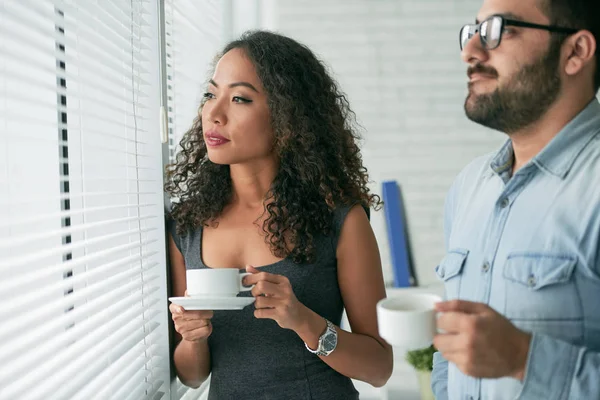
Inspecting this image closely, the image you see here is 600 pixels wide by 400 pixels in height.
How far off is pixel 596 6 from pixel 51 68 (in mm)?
1120

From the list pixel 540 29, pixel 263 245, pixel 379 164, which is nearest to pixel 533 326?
pixel 540 29

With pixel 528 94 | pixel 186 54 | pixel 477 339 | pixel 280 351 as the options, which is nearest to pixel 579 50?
pixel 528 94

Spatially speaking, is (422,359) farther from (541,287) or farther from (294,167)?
(541,287)

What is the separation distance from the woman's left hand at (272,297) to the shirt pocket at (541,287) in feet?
1.62

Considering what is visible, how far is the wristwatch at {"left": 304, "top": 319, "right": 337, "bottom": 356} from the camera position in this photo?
158 cm

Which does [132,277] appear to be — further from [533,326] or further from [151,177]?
[533,326]

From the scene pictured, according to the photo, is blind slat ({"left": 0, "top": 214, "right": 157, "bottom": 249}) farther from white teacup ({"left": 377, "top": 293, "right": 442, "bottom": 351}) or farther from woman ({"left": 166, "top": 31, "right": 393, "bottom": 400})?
white teacup ({"left": 377, "top": 293, "right": 442, "bottom": 351})

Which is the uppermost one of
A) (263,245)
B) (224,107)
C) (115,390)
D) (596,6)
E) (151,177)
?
(596,6)

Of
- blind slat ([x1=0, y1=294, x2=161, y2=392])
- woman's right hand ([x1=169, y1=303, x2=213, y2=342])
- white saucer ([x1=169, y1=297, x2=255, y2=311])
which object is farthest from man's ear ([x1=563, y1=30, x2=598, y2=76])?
blind slat ([x1=0, y1=294, x2=161, y2=392])

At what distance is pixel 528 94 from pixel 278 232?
2.56 feet

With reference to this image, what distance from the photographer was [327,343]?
5.21 ft

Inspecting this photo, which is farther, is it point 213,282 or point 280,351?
point 280,351

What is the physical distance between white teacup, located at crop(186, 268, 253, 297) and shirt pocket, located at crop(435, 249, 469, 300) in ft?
1.58

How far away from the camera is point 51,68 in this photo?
1.25m
